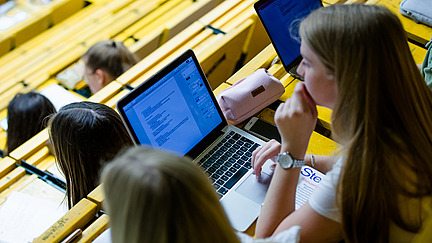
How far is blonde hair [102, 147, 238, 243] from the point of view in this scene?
76 centimetres

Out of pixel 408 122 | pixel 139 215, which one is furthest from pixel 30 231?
pixel 408 122

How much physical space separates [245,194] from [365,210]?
1.27ft

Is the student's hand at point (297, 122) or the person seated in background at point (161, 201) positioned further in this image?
the student's hand at point (297, 122)

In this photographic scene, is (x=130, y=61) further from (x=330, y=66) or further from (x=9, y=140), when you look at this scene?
(x=330, y=66)

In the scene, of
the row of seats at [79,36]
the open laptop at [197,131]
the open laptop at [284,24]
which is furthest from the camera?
the row of seats at [79,36]

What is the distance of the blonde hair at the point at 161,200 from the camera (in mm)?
759

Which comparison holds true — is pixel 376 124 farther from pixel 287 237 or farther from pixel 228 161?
pixel 228 161

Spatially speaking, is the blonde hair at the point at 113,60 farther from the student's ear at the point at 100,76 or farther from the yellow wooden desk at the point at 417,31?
the yellow wooden desk at the point at 417,31

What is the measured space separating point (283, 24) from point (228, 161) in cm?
63

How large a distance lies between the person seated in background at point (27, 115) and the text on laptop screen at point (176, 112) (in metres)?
1.30

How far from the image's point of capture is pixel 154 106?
139 centimetres

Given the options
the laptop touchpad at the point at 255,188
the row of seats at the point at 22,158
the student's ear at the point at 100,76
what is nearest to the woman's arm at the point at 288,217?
the laptop touchpad at the point at 255,188

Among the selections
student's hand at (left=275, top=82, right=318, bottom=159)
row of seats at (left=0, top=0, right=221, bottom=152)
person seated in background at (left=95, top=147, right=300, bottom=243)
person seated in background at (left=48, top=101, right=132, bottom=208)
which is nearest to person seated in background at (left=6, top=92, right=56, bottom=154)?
row of seats at (left=0, top=0, right=221, bottom=152)

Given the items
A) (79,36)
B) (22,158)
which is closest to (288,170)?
(22,158)
